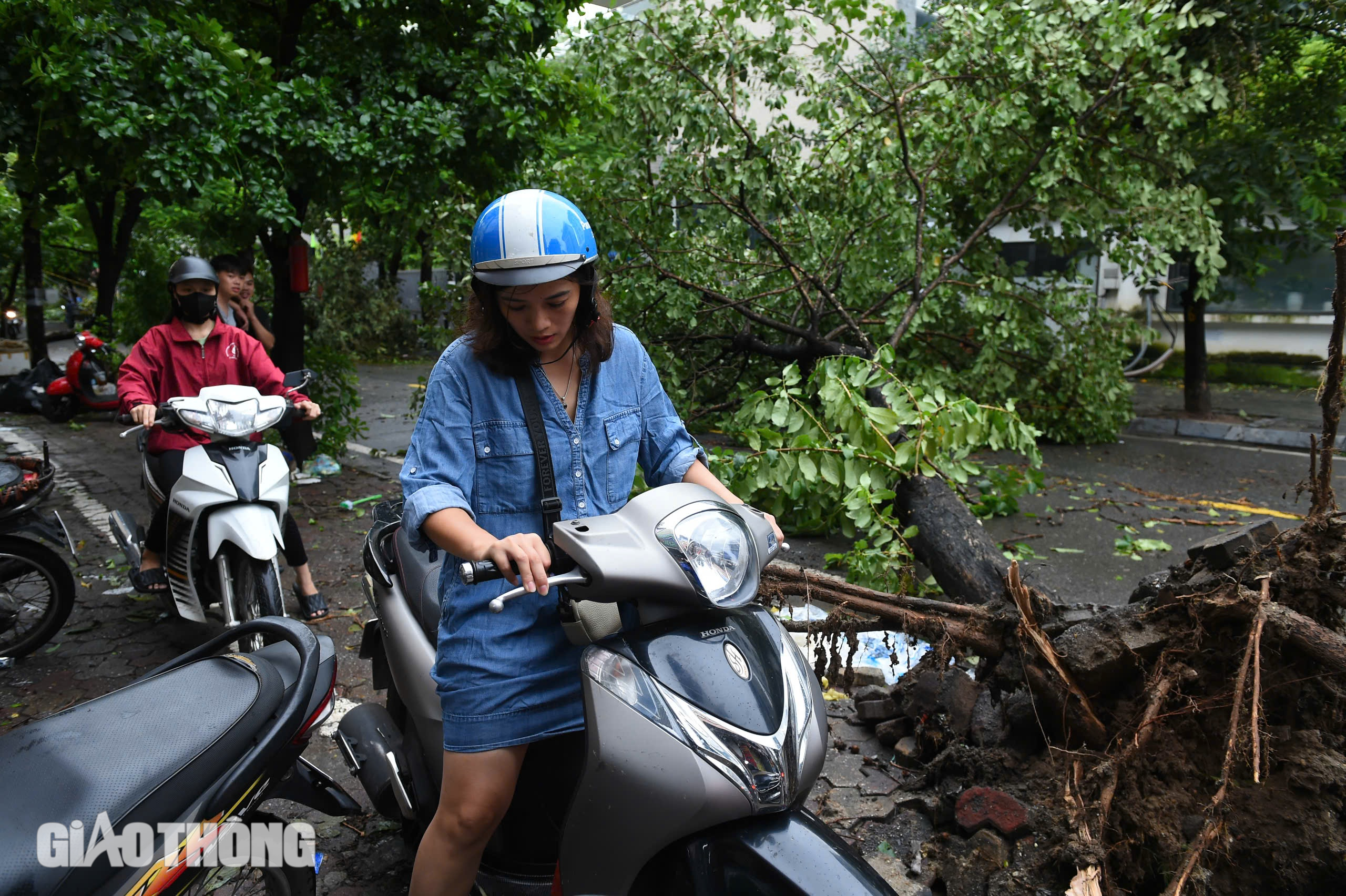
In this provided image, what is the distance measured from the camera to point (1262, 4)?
25.7ft

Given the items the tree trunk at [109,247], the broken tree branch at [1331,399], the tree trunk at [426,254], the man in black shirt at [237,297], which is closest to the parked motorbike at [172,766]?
the broken tree branch at [1331,399]

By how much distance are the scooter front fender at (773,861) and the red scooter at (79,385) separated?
1243cm

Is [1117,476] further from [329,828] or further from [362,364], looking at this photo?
[362,364]

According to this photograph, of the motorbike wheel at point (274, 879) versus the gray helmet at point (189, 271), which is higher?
the gray helmet at point (189, 271)

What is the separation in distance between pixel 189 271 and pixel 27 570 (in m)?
1.52

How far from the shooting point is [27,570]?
4012 millimetres

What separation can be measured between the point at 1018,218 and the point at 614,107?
3.11m

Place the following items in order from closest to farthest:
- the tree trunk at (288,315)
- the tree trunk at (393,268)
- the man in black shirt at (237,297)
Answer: the man in black shirt at (237,297) < the tree trunk at (288,315) < the tree trunk at (393,268)

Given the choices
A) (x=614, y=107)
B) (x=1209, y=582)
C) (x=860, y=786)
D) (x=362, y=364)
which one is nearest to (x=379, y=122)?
(x=614, y=107)

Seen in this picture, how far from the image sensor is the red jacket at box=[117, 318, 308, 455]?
165 inches

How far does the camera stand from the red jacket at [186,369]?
13.8 ft

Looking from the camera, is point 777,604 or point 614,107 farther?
point 614,107

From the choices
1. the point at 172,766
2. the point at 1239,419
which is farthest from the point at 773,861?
the point at 1239,419

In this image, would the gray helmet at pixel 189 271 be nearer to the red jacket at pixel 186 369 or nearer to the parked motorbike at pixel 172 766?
the red jacket at pixel 186 369
